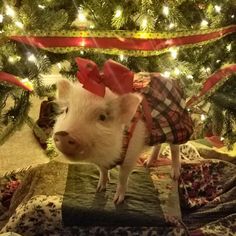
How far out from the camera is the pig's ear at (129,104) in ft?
2.99

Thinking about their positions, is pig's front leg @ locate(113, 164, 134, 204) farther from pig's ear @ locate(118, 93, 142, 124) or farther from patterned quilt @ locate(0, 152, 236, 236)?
pig's ear @ locate(118, 93, 142, 124)

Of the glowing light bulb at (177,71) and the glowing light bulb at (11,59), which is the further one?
the glowing light bulb at (177,71)

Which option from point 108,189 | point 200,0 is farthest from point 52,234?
point 200,0

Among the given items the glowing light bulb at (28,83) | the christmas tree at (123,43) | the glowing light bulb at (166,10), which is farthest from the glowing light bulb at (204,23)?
the glowing light bulb at (28,83)

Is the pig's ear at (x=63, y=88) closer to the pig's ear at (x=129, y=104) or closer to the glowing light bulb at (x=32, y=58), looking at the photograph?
the pig's ear at (x=129, y=104)

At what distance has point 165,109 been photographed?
1.06 metres

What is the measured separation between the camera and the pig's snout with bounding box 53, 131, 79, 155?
0.84 meters

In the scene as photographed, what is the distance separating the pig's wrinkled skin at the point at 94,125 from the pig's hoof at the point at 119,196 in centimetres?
9

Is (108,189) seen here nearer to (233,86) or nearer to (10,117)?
(10,117)

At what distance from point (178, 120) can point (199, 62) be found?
315 mm

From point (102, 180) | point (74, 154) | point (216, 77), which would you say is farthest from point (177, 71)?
point (74, 154)

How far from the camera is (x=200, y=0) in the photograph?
128cm

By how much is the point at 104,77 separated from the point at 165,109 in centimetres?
22

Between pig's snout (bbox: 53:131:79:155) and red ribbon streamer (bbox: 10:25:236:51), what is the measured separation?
0.29m
